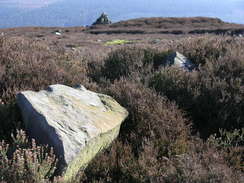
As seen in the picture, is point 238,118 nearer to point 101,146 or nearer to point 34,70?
point 101,146

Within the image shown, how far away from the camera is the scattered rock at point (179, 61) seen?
6170 mm

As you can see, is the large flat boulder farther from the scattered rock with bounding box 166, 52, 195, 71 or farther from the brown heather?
the scattered rock with bounding box 166, 52, 195, 71

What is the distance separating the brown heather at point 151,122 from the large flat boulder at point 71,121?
117 millimetres

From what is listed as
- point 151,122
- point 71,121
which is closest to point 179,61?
point 151,122

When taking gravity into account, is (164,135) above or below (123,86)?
below

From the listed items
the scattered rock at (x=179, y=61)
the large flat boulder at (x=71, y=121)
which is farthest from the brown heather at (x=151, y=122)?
the scattered rock at (x=179, y=61)

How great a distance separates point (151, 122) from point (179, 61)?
9.03 feet

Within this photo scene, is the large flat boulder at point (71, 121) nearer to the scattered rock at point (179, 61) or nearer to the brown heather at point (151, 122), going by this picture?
the brown heather at point (151, 122)

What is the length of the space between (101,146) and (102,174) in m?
0.40

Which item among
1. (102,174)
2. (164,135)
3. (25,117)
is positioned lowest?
(102,174)

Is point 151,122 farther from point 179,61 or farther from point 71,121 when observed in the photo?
point 179,61

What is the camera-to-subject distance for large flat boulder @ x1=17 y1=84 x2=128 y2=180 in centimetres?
304

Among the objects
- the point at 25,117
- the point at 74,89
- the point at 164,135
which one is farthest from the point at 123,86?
the point at 25,117

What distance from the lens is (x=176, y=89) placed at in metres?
5.01
